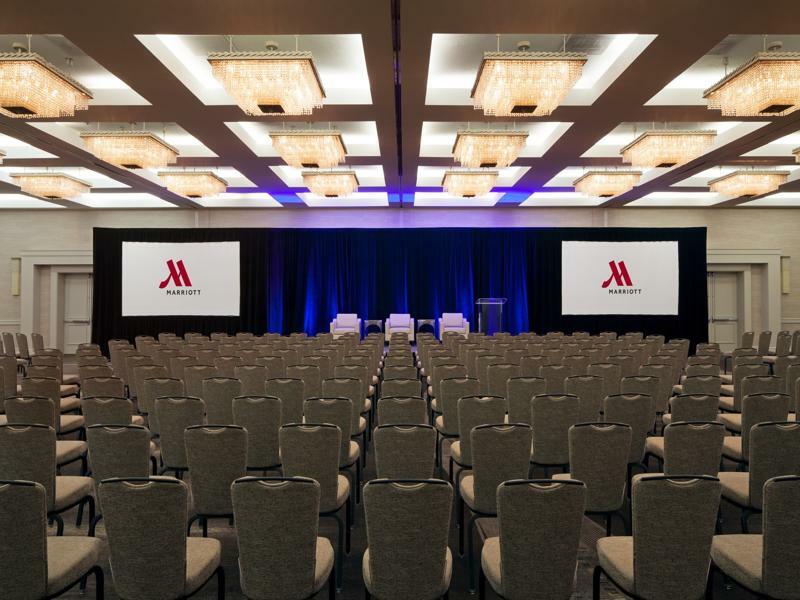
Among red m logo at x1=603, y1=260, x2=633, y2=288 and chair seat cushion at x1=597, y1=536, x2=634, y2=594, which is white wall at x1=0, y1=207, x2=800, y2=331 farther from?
chair seat cushion at x1=597, y1=536, x2=634, y2=594

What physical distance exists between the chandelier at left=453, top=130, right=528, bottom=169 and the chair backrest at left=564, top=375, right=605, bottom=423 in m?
4.61

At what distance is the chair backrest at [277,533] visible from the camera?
237 cm

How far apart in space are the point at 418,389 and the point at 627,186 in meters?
8.08

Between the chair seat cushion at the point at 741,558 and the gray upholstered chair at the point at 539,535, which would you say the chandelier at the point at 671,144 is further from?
the gray upholstered chair at the point at 539,535

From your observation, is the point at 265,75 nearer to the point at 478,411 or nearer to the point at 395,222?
the point at 478,411

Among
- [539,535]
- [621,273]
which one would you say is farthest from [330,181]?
[539,535]

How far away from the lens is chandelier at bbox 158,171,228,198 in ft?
37.3

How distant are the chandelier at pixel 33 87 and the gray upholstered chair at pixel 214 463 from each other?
4.65 m

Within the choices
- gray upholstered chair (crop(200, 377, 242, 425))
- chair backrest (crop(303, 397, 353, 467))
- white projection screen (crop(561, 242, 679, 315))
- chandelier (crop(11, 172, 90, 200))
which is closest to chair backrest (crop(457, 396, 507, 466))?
chair backrest (crop(303, 397, 353, 467))

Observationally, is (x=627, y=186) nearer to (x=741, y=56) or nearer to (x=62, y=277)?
(x=741, y=56)

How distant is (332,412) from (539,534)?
234 cm

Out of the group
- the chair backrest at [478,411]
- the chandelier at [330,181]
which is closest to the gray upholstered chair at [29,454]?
the chair backrest at [478,411]

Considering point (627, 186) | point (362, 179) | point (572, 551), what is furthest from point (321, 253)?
point (572, 551)

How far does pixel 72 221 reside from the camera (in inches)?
687
